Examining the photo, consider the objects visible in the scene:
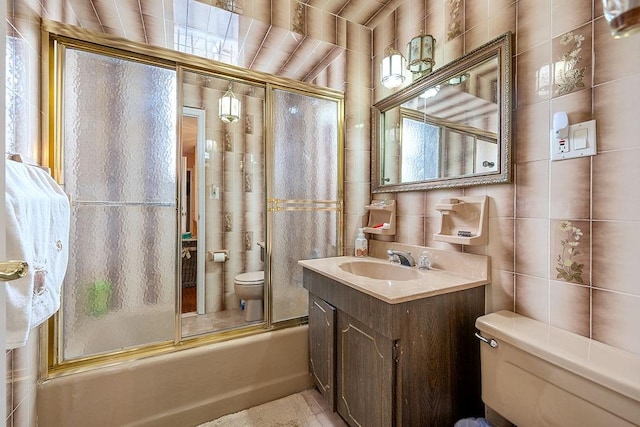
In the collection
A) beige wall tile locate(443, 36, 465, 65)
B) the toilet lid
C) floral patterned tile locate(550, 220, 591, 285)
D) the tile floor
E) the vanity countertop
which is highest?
beige wall tile locate(443, 36, 465, 65)

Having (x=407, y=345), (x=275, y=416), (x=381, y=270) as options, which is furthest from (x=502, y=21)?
(x=275, y=416)

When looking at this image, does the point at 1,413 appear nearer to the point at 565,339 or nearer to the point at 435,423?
the point at 435,423

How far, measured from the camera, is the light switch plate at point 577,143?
3.26ft

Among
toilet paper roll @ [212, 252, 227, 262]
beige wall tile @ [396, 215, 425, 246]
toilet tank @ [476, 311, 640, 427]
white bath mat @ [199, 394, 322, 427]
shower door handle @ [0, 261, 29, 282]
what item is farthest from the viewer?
toilet paper roll @ [212, 252, 227, 262]

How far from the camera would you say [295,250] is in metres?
1.94

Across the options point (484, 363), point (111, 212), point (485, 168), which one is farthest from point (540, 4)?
point (111, 212)

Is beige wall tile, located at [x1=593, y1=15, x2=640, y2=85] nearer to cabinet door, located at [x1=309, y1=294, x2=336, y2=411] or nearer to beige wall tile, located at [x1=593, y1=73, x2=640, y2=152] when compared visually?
beige wall tile, located at [x1=593, y1=73, x2=640, y2=152]

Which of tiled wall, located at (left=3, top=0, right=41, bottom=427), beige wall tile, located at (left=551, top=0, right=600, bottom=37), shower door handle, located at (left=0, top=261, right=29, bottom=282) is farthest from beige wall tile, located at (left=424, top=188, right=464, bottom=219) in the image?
tiled wall, located at (left=3, top=0, right=41, bottom=427)

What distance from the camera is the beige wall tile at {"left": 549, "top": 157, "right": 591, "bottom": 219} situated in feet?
3.34

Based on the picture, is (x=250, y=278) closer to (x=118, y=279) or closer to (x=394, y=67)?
(x=118, y=279)

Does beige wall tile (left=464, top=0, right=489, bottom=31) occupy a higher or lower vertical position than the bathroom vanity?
higher

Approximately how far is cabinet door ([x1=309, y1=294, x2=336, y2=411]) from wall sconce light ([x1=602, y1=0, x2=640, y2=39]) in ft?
4.36

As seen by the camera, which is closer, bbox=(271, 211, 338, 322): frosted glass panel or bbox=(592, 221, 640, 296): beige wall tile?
bbox=(592, 221, 640, 296): beige wall tile

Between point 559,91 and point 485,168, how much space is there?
38cm
